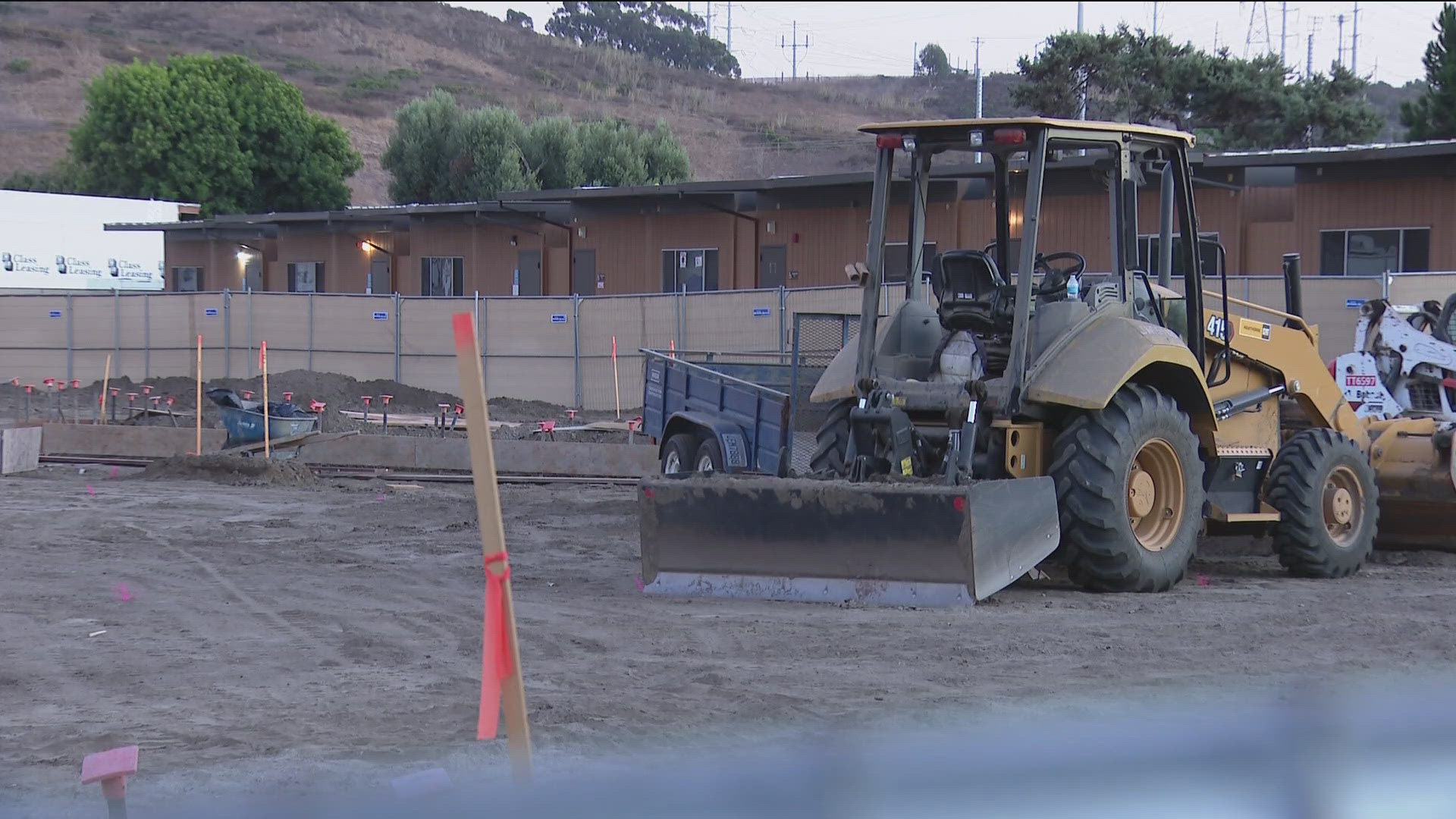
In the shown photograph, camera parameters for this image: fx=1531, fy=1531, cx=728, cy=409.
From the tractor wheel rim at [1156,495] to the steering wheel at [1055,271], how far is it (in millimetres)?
1182

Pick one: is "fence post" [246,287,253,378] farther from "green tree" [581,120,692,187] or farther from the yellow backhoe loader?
"green tree" [581,120,692,187]

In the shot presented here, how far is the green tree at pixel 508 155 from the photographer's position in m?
58.8

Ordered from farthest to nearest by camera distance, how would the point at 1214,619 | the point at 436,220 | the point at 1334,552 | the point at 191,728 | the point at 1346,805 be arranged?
the point at 436,220, the point at 1334,552, the point at 1214,619, the point at 191,728, the point at 1346,805

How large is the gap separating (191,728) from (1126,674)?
4310mm

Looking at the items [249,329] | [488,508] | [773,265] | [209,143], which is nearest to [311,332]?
[249,329]

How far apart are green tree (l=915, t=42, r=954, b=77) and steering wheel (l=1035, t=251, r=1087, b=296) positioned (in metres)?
118

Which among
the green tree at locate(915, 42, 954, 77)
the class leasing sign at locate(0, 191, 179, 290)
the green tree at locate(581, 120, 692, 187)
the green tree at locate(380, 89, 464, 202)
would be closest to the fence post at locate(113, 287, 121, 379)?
the class leasing sign at locate(0, 191, 179, 290)

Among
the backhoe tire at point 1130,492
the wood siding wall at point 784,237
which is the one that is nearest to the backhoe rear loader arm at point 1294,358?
the backhoe tire at point 1130,492

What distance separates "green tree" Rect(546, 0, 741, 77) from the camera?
13838cm

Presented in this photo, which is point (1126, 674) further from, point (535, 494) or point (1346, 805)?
point (535, 494)

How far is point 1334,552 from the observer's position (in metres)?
10.8

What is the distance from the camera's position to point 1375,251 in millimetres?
25797

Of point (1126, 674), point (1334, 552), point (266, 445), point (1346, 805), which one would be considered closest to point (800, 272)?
point (266, 445)

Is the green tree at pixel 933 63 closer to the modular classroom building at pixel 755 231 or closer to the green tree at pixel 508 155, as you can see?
the green tree at pixel 508 155
